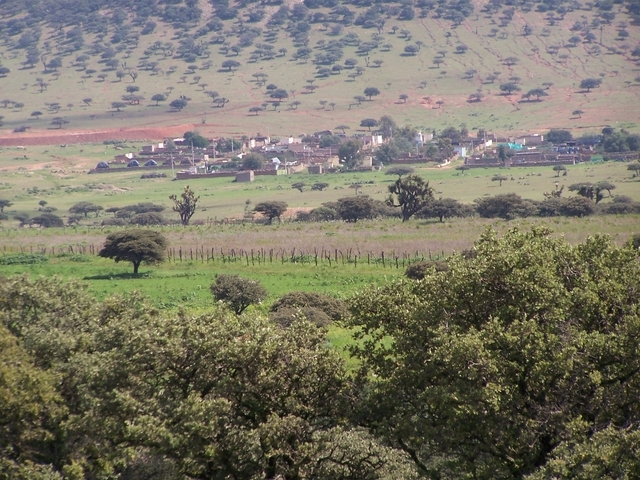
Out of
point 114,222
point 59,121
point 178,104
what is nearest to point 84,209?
point 114,222

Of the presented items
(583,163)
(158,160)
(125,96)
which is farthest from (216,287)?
(125,96)

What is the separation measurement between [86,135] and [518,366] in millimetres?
141869

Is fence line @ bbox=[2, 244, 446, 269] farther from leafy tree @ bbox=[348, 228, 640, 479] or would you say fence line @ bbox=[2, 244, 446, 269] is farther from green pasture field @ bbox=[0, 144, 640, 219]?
leafy tree @ bbox=[348, 228, 640, 479]

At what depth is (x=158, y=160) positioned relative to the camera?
12631cm

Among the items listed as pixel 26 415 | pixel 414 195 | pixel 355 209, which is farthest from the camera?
pixel 355 209

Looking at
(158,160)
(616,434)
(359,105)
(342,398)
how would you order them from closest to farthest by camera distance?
(616,434)
(342,398)
(158,160)
(359,105)

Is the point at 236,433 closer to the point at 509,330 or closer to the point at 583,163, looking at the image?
the point at 509,330

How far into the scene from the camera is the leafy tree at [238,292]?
36906 mm

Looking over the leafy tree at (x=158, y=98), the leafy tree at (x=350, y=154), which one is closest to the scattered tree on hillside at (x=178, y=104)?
the leafy tree at (x=158, y=98)

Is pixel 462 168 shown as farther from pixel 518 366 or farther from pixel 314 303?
pixel 518 366

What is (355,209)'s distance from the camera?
70.8 m

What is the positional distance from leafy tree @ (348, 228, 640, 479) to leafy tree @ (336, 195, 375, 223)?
5143 centimetres

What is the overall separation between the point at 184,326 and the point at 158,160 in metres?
110

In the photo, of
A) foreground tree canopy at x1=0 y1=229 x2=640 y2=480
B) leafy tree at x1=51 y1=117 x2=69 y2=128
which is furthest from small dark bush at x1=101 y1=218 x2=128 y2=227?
leafy tree at x1=51 y1=117 x2=69 y2=128
